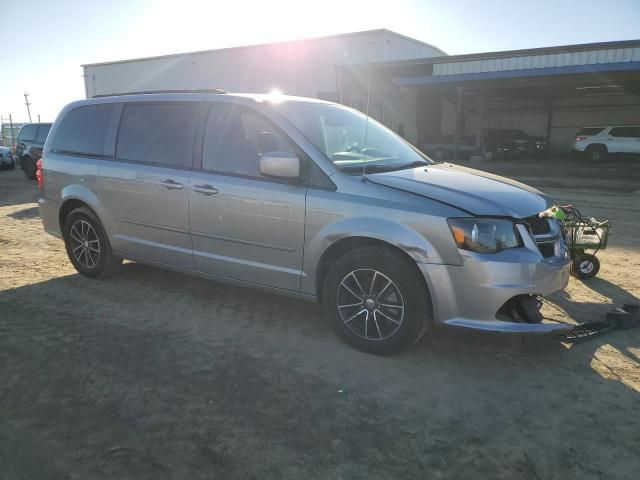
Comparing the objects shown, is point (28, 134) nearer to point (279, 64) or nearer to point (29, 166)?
point (29, 166)

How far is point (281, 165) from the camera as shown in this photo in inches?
140

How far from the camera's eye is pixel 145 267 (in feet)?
18.9

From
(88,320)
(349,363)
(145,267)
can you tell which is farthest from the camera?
(145,267)

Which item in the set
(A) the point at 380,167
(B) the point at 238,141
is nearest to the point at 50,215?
(B) the point at 238,141

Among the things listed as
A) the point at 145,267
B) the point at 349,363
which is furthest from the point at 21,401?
the point at 145,267

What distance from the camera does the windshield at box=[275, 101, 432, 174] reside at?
3836 mm

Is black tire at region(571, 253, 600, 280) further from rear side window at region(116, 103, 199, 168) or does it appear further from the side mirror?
rear side window at region(116, 103, 199, 168)

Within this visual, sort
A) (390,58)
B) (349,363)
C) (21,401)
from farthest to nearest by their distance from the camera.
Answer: (390,58), (349,363), (21,401)

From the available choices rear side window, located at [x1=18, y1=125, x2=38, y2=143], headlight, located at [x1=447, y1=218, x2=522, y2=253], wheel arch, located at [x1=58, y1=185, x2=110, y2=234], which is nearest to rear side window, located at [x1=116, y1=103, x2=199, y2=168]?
wheel arch, located at [x1=58, y1=185, x2=110, y2=234]

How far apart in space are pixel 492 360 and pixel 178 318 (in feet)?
8.34

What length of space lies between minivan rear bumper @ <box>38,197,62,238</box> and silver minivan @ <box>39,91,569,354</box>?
0.76ft

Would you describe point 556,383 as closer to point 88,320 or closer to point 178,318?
point 178,318

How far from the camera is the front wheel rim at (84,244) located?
5.15 metres

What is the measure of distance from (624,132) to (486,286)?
2435 cm
